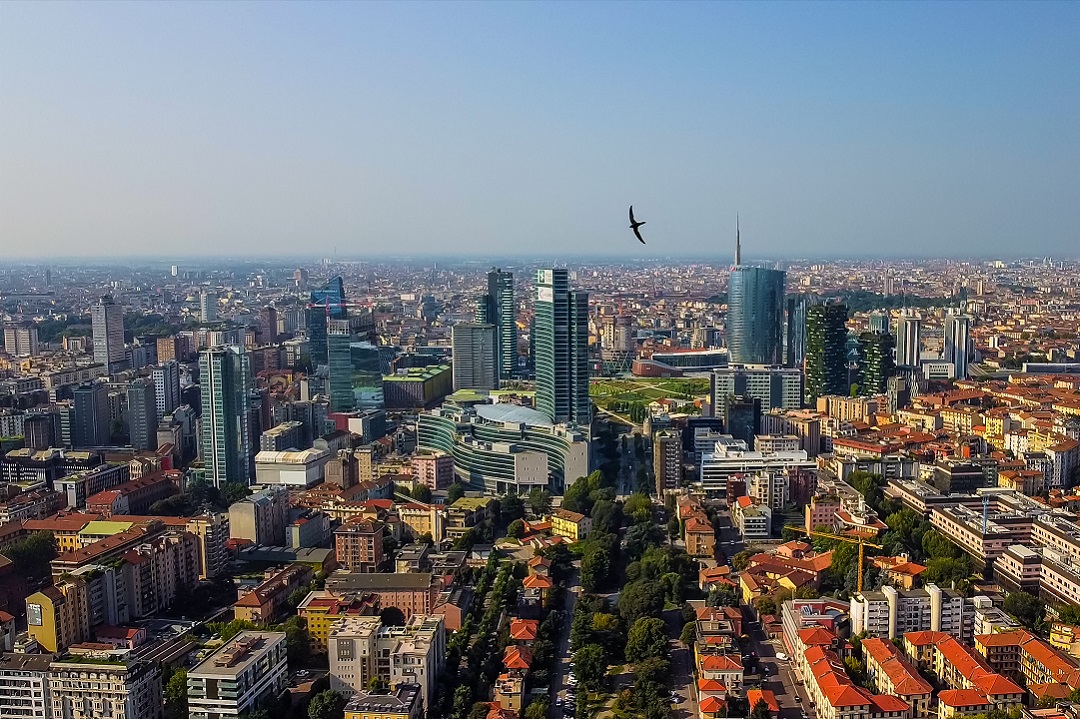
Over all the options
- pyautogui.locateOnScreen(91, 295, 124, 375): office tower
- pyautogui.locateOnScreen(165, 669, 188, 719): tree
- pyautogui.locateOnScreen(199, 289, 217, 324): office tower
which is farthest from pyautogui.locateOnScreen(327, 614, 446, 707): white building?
pyautogui.locateOnScreen(199, 289, 217, 324): office tower

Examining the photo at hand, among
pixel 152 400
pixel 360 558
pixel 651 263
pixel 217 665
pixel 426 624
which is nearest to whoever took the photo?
pixel 217 665

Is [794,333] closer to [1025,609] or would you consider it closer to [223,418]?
[223,418]

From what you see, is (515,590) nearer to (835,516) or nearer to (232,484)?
(835,516)

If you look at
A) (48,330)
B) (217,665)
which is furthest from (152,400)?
(48,330)

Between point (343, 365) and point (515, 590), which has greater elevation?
point (343, 365)

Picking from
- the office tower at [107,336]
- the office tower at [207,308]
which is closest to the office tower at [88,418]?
the office tower at [107,336]

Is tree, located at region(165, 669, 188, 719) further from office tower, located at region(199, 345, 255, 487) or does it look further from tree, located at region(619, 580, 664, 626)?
office tower, located at region(199, 345, 255, 487)

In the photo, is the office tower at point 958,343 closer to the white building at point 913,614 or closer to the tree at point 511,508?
the tree at point 511,508
